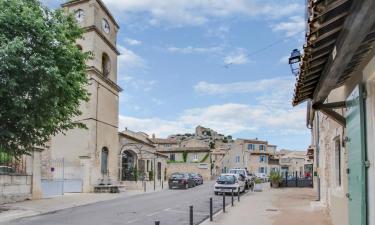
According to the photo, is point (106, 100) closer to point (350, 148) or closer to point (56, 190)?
point (56, 190)

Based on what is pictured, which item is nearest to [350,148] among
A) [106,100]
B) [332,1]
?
[332,1]

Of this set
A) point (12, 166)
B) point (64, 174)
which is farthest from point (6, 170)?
point (64, 174)

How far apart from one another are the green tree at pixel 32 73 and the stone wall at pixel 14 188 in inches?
186

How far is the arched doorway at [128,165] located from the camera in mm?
46750

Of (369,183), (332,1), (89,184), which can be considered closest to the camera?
(332,1)

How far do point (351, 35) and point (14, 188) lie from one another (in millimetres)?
23325

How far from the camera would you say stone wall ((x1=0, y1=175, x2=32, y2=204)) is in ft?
76.7

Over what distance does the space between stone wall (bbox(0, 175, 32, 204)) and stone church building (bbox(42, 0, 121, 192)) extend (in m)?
6.86

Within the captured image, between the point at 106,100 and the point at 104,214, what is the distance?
20536 millimetres

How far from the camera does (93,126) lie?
36.0m

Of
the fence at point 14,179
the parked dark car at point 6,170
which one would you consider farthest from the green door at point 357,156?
the parked dark car at point 6,170

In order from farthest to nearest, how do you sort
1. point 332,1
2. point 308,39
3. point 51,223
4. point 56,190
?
1. point 56,190
2. point 51,223
3. point 308,39
4. point 332,1

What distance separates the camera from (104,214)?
1948 cm

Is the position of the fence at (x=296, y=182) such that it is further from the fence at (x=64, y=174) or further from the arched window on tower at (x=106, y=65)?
the fence at (x=64, y=174)
